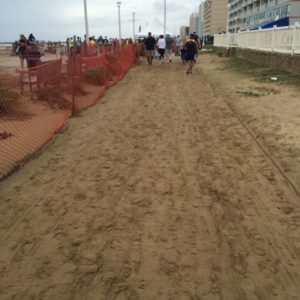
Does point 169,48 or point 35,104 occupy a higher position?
point 169,48

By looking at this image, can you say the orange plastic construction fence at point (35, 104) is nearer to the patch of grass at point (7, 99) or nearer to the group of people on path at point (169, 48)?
the patch of grass at point (7, 99)

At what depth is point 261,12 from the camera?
77.2 metres

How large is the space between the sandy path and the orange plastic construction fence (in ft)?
1.57

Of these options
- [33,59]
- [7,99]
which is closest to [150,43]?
[33,59]

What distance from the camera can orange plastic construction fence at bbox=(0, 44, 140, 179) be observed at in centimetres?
659

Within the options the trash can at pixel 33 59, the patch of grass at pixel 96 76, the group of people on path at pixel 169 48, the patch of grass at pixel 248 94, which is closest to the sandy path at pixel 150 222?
the patch of grass at pixel 248 94

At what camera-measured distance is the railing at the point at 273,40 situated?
1445 cm

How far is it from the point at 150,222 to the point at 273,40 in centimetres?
1580

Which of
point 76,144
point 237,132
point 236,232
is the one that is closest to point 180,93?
point 237,132

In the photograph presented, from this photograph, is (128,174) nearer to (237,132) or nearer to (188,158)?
(188,158)

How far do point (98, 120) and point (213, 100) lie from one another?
147 inches

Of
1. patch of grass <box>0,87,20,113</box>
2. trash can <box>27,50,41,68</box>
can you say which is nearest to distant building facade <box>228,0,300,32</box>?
trash can <box>27,50,41,68</box>

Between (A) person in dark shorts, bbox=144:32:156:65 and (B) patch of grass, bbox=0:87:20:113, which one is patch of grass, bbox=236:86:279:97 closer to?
(B) patch of grass, bbox=0:87:20:113

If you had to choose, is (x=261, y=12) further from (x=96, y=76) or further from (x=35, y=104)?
(x=35, y=104)
